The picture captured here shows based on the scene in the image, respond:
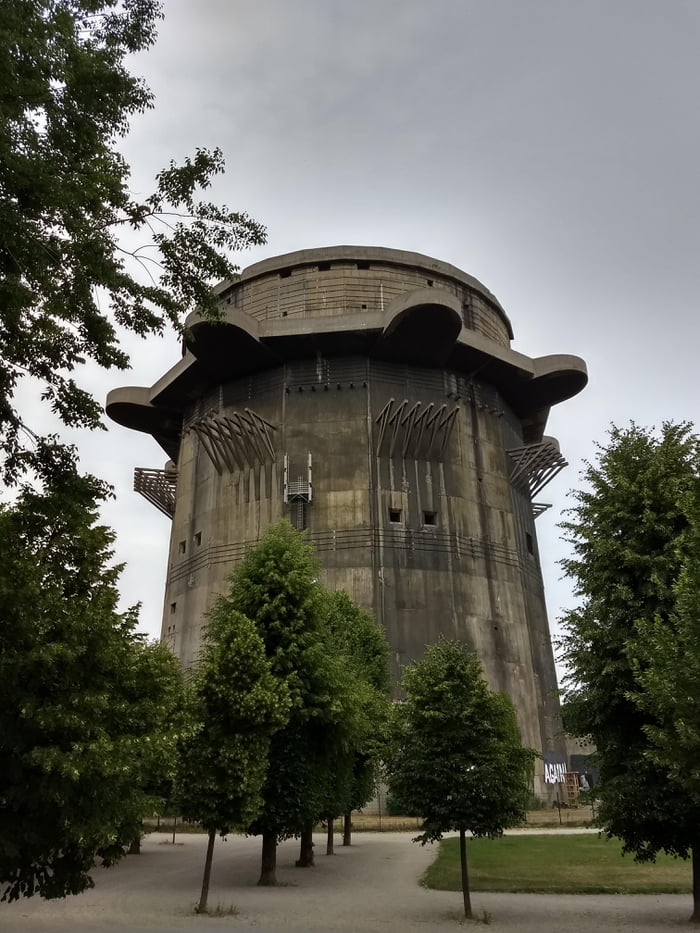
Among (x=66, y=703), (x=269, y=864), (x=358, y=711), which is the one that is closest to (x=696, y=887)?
(x=358, y=711)

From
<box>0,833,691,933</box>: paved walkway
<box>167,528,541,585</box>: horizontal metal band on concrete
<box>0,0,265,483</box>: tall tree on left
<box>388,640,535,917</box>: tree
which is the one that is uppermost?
<box>167,528,541,585</box>: horizontal metal band on concrete

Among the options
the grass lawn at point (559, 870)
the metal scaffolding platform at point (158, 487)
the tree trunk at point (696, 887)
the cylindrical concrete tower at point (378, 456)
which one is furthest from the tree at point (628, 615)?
the metal scaffolding platform at point (158, 487)

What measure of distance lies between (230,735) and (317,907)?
144 inches

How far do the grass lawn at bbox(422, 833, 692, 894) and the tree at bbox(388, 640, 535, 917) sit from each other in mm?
2816

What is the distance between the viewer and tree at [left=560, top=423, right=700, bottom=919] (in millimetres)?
13422

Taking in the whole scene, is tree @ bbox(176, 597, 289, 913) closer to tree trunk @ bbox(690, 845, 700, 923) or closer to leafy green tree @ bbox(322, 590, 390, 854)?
leafy green tree @ bbox(322, 590, 390, 854)

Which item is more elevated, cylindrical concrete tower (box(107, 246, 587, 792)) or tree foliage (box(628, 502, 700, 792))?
cylindrical concrete tower (box(107, 246, 587, 792))

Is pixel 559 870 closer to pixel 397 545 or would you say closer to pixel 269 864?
pixel 269 864

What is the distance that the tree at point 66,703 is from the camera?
29.9 feet

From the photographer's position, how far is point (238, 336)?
41.5m

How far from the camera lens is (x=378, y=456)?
41094 mm

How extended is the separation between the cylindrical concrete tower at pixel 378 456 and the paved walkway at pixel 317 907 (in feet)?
60.7

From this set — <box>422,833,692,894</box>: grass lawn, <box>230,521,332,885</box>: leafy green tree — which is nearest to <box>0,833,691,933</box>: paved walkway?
<box>422,833,692,894</box>: grass lawn

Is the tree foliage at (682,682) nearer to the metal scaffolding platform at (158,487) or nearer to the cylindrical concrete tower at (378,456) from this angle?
the cylindrical concrete tower at (378,456)
